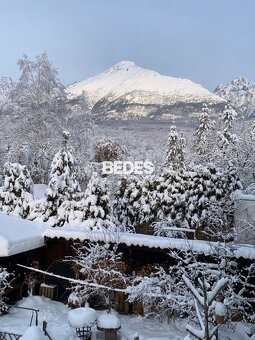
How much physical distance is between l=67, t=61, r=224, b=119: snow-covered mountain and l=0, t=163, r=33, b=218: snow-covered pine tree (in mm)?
59036

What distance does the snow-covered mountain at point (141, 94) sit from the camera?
3425 inches

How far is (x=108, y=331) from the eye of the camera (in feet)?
32.8

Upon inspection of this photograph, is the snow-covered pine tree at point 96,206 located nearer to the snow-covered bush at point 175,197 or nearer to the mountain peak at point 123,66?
the snow-covered bush at point 175,197

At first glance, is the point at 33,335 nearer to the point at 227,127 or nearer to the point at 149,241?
the point at 149,241

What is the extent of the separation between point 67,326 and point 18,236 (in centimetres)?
317

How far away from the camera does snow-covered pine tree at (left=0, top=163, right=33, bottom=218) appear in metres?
16.9

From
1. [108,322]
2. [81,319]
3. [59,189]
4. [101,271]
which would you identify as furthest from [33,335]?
[59,189]

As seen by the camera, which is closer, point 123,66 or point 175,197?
point 175,197

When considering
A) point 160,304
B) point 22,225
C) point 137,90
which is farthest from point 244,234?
point 137,90

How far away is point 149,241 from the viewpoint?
12.1 meters

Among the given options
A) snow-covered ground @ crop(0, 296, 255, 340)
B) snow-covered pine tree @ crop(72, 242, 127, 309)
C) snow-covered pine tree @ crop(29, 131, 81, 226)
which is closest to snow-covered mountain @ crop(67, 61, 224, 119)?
snow-covered pine tree @ crop(29, 131, 81, 226)

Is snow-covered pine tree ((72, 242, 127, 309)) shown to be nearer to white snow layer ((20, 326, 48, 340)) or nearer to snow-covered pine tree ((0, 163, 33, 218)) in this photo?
white snow layer ((20, 326, 48, 340))

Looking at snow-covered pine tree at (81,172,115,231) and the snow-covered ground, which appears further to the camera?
snow-covered pine tree at (81,172,115,231)

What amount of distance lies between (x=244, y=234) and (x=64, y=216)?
6950 mm
